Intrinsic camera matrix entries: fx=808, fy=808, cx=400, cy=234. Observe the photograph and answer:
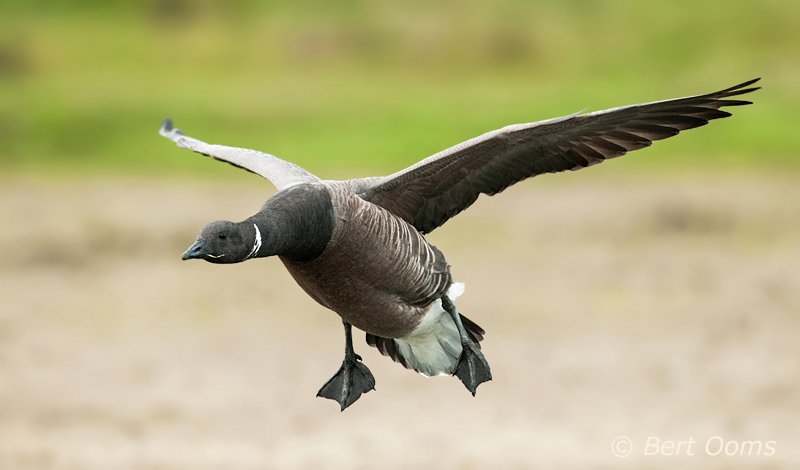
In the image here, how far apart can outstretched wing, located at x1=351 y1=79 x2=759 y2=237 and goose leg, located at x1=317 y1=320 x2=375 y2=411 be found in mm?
1187

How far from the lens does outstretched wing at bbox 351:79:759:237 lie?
4.65m

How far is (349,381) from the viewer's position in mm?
5859

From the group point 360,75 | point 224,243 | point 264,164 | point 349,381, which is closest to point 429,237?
point 360,75

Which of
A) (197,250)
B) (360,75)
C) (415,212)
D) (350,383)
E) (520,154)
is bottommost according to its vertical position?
(350,383)

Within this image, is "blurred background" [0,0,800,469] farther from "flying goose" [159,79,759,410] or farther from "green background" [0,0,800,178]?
"flying goose" [159,79,759,410]

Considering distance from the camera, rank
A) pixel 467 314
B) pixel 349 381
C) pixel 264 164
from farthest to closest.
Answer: pixel 467 314, pixel 349 381, pixel 264 164

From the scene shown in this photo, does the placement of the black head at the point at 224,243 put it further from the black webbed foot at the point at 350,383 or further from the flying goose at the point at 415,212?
the black webbed foot at the point at 350,383

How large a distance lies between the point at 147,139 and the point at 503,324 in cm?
863

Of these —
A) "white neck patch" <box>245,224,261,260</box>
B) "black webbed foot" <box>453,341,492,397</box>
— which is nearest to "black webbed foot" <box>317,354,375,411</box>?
"black webbed foot" <box>453,341,492,397</box>

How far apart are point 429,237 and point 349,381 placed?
9.35 metres

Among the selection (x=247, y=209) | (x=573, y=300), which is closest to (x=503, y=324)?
(x=573, y=300)

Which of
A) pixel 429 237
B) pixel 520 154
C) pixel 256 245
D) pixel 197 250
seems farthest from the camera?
pixel 429 237

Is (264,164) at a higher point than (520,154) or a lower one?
higher

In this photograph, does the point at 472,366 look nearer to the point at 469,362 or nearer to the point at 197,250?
the point at 469,362
